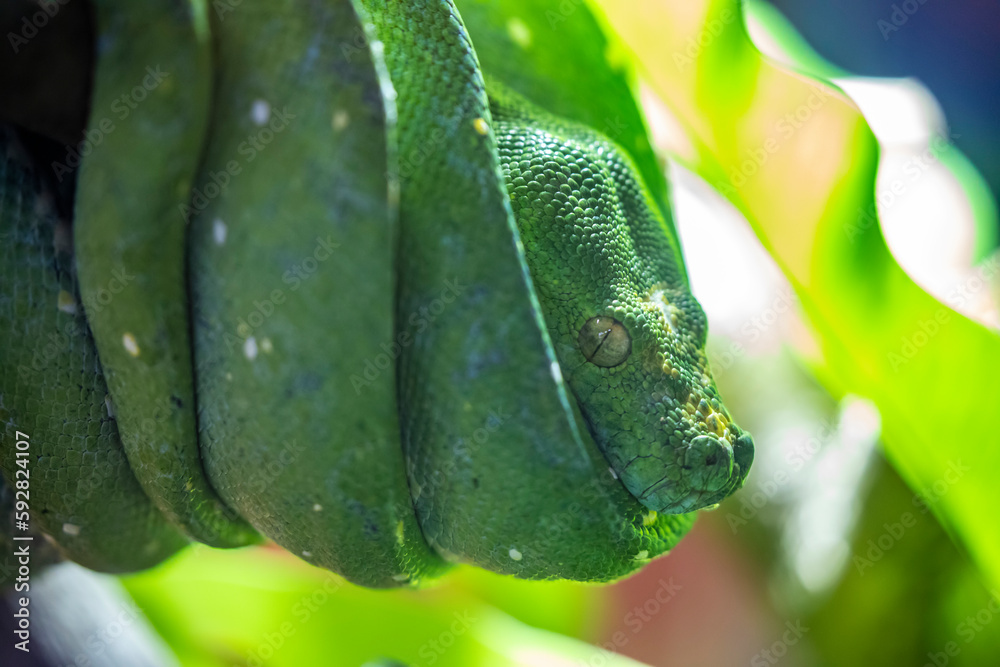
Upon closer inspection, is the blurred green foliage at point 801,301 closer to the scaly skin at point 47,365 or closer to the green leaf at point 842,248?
the green leaf at point 842,248

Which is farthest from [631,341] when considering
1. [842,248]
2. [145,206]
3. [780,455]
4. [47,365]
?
[780,455]

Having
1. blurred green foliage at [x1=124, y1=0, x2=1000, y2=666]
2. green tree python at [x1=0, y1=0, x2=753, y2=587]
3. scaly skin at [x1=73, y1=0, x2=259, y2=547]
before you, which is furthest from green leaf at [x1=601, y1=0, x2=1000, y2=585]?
scaly skin at [x1=73, y1=0, x2=259, y2=547]

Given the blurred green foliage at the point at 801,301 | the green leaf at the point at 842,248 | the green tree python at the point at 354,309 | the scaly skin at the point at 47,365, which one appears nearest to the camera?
the green tree python at the point at 354,309

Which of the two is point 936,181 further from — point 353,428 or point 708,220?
point 353,428

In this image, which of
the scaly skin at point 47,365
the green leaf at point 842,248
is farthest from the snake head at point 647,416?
the green leaf at point 842,248

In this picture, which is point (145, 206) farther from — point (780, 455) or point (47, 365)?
point (780, 455)

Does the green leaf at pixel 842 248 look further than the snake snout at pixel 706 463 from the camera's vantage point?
Yes
